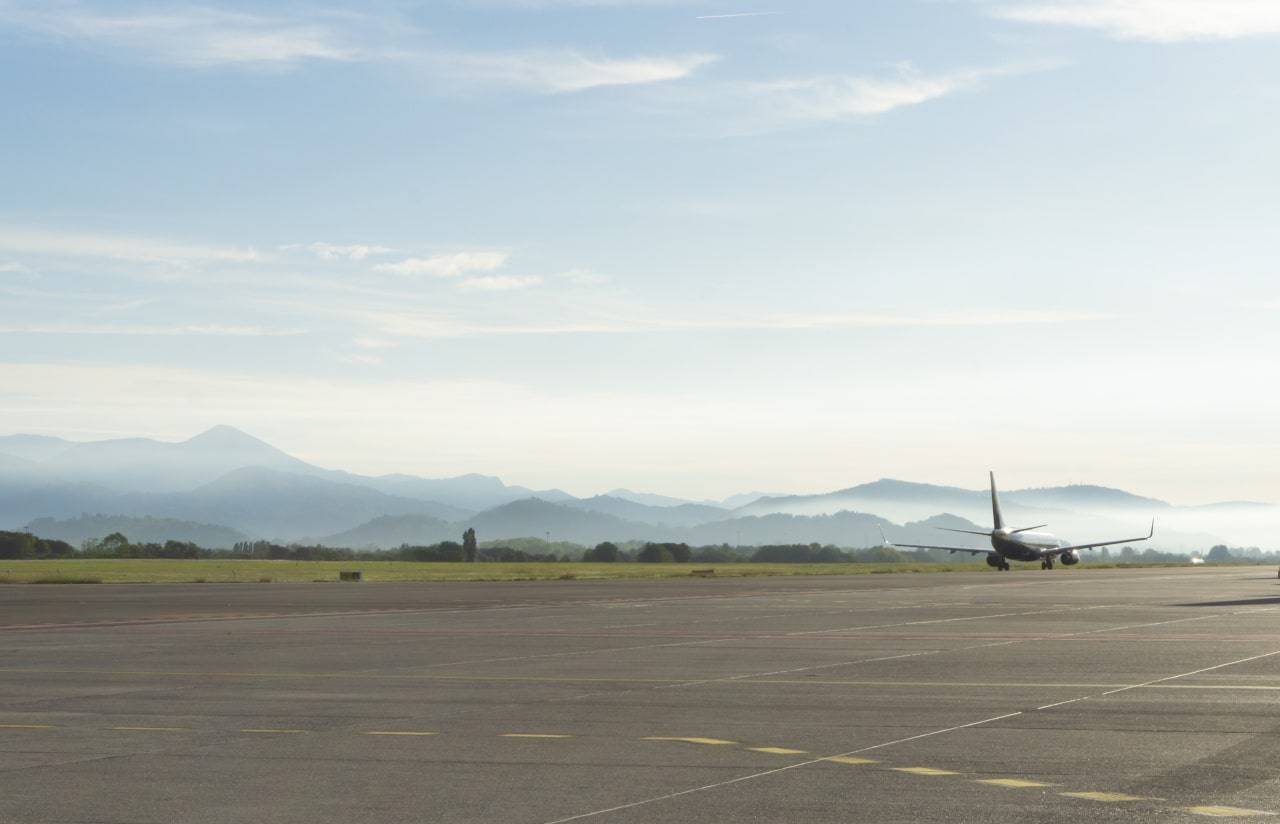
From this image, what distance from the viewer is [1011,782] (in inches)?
541

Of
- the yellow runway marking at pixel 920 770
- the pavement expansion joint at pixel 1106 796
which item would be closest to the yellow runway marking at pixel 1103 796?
the pavement expansion joint at pixel 1106 796

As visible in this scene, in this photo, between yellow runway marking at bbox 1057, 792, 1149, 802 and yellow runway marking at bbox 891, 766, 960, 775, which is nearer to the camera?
yellow runway marking at bbox 1057, 792, 1149, 802

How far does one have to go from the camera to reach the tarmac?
13.0 m

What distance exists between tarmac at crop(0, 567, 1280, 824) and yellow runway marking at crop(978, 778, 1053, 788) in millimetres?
38

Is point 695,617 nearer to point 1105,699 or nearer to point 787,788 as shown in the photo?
point 1105,699

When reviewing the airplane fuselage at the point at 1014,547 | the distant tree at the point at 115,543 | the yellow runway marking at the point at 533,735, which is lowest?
the yellow runway marking at the point at 533,735

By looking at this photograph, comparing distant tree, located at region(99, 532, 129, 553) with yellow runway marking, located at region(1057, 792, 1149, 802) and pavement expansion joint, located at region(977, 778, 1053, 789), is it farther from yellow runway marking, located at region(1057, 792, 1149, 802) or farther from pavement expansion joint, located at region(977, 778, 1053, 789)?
yellow runway marking, located at region(1057, 792, 1149, 802)

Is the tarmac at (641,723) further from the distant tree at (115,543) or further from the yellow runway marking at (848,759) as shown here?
the distant tree at (115,543)

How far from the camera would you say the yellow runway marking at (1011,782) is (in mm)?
13601

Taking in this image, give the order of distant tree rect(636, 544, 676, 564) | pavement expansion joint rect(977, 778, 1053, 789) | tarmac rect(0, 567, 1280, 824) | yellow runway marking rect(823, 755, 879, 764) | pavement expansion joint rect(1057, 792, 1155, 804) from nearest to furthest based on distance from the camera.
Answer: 1. pavement expansion joint rect(1057, 792, 1155, 804)
2. tarmac rect(0, 567, 1280, 824)
3. pavement expansion joint rect(977, 778, 1053, 789)
4. yellow runway marking rect(823, 755, 879, 764)
5. distant tree rect(636, 544, 676, 564)

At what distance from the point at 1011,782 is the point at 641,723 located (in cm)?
559

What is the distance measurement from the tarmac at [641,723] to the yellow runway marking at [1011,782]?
0.04m

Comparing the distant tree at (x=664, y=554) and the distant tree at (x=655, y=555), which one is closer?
the distant tree at (x=655, y=555)

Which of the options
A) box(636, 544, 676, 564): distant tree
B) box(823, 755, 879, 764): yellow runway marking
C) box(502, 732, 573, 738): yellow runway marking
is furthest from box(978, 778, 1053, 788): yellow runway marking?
box(636, 544, 676, 564): distant tree
